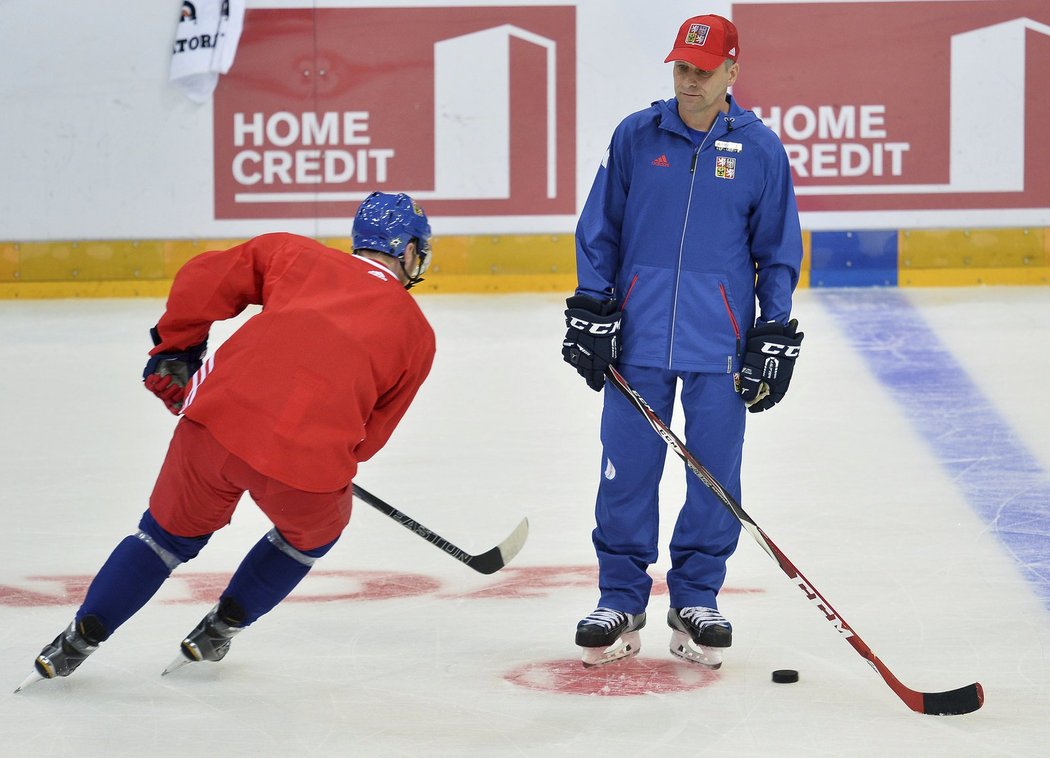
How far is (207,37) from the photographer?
7875 millimetres

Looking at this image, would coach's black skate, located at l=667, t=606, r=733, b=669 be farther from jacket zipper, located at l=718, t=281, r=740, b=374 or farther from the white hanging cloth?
the white hanging cloth

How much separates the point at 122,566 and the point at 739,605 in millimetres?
1485

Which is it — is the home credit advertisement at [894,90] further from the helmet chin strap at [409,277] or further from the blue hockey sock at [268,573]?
the blue hockey sock at [268,573]

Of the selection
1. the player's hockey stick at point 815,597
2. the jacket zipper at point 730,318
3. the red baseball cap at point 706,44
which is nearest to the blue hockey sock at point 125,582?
the player's hockey stick at point 815,597

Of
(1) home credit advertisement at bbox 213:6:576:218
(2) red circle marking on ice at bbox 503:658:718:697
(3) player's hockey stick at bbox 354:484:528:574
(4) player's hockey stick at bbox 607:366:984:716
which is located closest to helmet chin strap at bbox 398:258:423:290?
(4) player's hockey stick at bbox 607:366:984:716

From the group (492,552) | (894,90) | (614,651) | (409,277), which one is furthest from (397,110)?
(614,651)

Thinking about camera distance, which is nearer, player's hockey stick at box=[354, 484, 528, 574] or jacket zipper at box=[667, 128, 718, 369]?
jacket zipper at box=[667, 128, 718, 369]

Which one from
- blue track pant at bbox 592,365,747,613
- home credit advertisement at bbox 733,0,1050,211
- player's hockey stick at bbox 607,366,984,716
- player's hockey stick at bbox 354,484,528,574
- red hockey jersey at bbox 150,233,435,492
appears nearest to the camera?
red hockey jersey at bbox 150,233,435,492

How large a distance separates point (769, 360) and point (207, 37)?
4664mm

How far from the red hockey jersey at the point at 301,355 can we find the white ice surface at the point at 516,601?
0.56m

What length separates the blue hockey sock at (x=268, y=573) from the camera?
3643 mm

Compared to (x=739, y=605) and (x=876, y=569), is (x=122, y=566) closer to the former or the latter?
(x=739, y=605)

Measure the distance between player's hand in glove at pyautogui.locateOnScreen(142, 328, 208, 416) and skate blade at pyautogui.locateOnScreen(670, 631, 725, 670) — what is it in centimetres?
118

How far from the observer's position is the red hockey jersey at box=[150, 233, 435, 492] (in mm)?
3441
